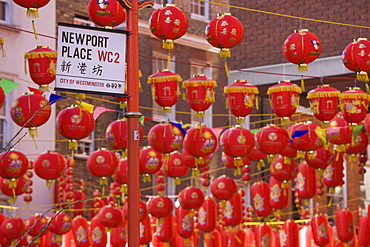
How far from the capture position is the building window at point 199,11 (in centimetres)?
3272

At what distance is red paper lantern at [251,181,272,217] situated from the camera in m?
22.2

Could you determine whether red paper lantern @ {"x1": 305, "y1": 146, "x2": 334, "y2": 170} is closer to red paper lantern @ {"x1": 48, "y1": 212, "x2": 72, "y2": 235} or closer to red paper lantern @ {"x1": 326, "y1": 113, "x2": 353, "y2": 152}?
red paper lantern @ {"x1": 326, "y1": 113, "x2": 353, "y2": 152}

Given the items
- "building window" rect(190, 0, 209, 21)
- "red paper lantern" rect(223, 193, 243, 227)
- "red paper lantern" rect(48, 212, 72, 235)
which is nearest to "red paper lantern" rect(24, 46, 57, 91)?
"red paper lantern" rect(48, 212, 72, 235)

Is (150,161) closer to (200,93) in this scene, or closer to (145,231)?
(145,231)

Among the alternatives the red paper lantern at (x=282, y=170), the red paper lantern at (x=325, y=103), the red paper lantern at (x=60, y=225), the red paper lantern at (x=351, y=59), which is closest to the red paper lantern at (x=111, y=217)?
the red paper lantern at (x=60, y=225)

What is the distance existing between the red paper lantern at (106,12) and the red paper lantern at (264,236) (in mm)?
10549

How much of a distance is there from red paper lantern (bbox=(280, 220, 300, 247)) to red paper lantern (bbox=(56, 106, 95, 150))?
854 centimetres

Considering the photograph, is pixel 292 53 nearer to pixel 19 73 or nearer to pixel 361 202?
pixel 19 73

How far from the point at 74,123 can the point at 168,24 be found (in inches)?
99.7

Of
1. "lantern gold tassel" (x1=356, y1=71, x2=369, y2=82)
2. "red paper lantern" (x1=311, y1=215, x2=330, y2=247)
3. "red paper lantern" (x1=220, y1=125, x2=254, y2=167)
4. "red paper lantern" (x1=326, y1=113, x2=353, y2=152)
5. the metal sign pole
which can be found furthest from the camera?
"red paper lantern" (x1=311, y1=215, x2=330, y2=247)

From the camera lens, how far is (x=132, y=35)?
10719 millimetres

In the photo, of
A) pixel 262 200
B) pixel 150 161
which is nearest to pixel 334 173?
pixel 262 200

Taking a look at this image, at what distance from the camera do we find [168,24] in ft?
50.1

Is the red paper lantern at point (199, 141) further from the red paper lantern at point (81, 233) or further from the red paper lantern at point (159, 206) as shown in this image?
the red paper lantern at point (81, 233)
